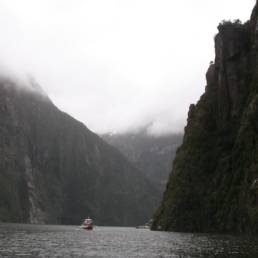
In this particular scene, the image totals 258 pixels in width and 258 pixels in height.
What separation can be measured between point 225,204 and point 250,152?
19559 mm

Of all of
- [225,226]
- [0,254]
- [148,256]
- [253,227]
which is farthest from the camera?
[225,226]

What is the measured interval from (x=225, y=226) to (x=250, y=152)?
2574 cm

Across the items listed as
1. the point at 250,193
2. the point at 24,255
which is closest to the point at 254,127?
the point at 250,193

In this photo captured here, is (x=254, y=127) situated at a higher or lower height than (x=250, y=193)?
higher

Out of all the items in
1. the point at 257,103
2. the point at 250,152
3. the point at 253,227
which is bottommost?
the point at 253,227

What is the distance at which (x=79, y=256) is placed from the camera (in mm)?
79438

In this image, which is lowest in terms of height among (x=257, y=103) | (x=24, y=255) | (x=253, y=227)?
(x=24, y=255)

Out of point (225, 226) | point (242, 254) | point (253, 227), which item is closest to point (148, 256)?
point (242, 254)

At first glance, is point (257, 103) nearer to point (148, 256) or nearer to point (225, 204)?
point (225, 204)

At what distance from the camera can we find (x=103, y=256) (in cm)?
8031

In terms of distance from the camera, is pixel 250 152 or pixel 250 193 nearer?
pixel 250 193

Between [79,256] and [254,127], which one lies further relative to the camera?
[254,127]

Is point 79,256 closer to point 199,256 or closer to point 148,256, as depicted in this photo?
point 148,256

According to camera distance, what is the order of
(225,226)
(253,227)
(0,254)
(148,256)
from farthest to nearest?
1. (225,226)
2. (253,227)
3. (148,256)
4. (0,254)
